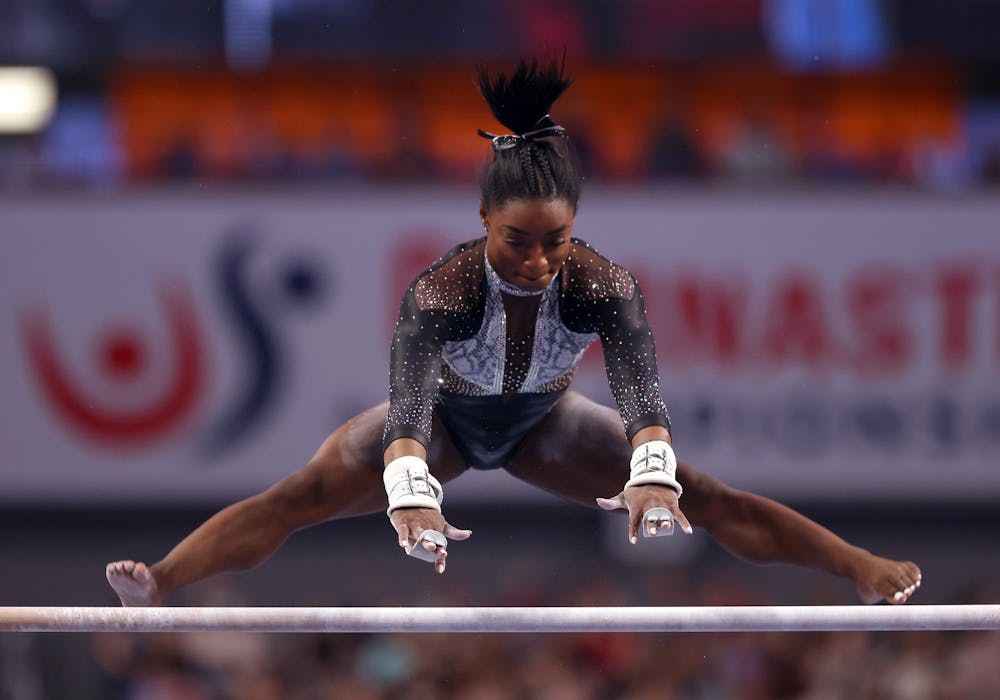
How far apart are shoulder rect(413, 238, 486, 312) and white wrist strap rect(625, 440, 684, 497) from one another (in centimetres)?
53

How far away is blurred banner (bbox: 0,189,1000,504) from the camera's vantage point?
656 centimetres

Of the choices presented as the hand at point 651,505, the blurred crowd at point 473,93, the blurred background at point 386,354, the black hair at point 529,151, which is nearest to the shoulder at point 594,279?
the black hair at point 529,151

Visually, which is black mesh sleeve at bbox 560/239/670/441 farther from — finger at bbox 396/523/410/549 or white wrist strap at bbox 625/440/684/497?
finger at bbox 396/523/410/549

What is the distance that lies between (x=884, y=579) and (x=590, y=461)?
79 centimetres

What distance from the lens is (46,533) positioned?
6.79 metres

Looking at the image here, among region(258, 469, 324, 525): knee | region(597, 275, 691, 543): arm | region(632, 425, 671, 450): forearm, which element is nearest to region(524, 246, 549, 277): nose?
region(597, 275, 691, 543): arm

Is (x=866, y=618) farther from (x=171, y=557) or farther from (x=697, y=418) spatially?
(x=697, y=418)

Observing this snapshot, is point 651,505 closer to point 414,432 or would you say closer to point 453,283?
point 414,432

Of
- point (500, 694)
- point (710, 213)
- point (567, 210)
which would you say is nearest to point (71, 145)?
point (710, 213)

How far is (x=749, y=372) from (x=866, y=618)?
3.79m

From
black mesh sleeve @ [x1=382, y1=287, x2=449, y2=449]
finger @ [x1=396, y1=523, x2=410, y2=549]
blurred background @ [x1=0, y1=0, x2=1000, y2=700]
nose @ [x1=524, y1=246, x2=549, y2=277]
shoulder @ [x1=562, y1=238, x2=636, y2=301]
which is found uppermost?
nose @ [x1=524, y1=246, x2=549, y2=277]

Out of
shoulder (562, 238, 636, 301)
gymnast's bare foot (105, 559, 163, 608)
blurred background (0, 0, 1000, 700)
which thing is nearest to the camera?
shoulder (562, 238, 636, 301)

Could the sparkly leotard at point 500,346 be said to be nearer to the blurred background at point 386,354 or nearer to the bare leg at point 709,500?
the bare leg at point 709,500

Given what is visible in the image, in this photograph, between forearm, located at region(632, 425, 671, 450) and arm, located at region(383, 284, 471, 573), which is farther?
forearm, located at region(632, 425, 671, 450)
